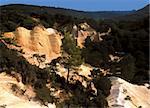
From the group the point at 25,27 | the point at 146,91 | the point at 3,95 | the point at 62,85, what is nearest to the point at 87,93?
the point at 62,85

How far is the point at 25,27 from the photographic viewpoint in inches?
2442

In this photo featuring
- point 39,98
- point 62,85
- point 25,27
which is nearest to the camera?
point 39,98

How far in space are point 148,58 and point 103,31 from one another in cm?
1218

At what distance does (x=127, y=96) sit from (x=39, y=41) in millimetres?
19545

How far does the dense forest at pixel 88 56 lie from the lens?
127 ft

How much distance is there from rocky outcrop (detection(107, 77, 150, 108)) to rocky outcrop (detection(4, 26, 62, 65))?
37.2 feet

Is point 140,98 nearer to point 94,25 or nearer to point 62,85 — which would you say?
point 62,85

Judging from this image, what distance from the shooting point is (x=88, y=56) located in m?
64.7

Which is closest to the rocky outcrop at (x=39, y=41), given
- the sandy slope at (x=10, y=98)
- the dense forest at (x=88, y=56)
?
the dense forest at (x=88, y=56)

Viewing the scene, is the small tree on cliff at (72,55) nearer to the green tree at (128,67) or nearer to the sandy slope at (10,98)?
the green tree at (128,67)

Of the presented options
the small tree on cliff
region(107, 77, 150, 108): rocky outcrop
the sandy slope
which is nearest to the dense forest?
the small tree on cliff

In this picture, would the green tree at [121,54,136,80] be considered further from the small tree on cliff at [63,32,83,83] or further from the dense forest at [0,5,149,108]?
the small tree on cliff at [63,32,83,83]

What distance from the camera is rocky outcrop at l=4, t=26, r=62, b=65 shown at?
56.9m

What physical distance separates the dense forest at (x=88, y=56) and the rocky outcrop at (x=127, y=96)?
0.69 meters
